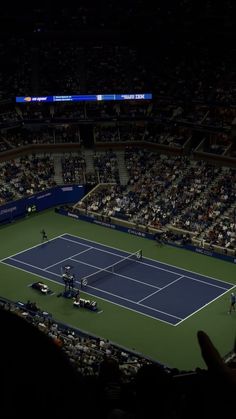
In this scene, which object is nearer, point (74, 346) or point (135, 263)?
point (74, 346)

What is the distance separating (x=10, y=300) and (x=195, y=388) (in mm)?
35466

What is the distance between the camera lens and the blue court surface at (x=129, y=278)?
122ft

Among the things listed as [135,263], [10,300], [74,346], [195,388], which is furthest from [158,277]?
[195,388]

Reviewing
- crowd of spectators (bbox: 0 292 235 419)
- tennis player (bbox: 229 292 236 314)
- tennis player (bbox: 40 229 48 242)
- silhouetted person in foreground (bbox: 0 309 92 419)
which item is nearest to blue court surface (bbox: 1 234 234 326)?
tennis player (bbox: 40 229 48 242)

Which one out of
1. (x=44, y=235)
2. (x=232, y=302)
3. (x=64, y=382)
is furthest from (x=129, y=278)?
(x=64, y=382)

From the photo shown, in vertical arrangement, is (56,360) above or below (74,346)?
above

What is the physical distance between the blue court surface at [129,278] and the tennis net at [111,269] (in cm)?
13

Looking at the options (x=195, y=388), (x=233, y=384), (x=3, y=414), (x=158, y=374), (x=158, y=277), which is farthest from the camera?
(x=158, y=277)

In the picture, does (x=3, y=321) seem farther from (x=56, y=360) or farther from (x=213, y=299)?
(x=213, y=299)

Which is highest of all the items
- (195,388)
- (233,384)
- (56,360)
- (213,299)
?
(56,360)

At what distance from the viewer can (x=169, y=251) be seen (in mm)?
44875

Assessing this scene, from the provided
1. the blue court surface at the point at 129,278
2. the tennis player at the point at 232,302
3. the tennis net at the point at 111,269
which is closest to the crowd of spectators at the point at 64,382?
the blue court surface at the point at 129,278

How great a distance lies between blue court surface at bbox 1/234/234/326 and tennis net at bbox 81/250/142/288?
0.13 metres

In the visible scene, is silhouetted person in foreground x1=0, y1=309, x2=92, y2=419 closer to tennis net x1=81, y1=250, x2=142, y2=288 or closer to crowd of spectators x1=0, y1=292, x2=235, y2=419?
crowd of spectators x1=0, y1=292, x2=235, y2=419
